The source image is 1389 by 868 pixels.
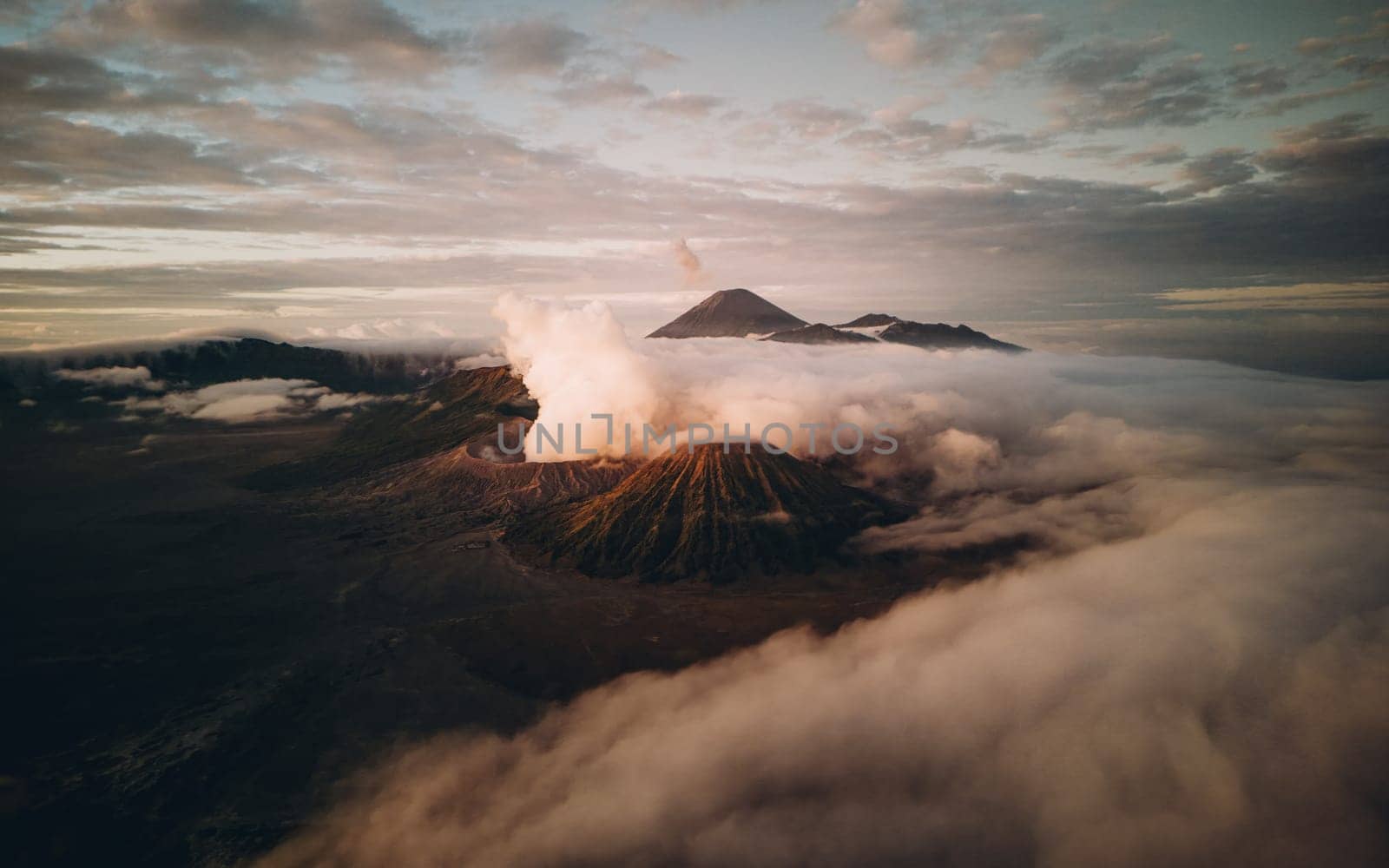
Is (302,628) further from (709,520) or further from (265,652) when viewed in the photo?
(709,520)

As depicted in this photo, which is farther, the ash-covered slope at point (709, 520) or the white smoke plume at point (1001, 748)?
the ash-covered slope at point (709, 520)

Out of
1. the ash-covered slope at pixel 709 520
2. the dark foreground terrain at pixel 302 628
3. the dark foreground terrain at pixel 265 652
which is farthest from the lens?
the ash-covered slope at pixel 709 520

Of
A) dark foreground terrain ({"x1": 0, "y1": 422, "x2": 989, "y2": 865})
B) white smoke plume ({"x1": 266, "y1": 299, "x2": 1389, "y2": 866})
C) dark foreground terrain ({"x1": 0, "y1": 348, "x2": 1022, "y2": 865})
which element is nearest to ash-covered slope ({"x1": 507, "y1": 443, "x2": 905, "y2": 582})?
dark foreground terrain ({"x1": 0, "y1": 348, "x2": 1022, "y2": 865})

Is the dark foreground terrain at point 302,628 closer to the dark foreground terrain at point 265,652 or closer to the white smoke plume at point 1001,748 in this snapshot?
the dark foreground terrain at point 265,652

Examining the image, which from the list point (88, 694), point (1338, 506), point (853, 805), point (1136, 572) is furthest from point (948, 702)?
point (88, 694)

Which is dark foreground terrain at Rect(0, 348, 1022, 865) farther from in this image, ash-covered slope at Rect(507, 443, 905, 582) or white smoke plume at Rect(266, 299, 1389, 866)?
white smoke plume at Rect(266, 299, 1389, 866)

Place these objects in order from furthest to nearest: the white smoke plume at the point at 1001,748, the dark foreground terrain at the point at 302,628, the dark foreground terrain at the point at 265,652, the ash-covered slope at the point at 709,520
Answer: the ash-covered slope at the point at 709,520 < the dark foreground terrain at the point at 302,628 < the dark foreground terrain at the point at 265,652 < the white smoke plume at the point at 1001,748

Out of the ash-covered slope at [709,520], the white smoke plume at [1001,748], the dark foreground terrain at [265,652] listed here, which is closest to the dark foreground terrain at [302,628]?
the dark foreground terrain at [265,652]

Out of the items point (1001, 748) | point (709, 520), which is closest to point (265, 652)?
point (709, 520)
